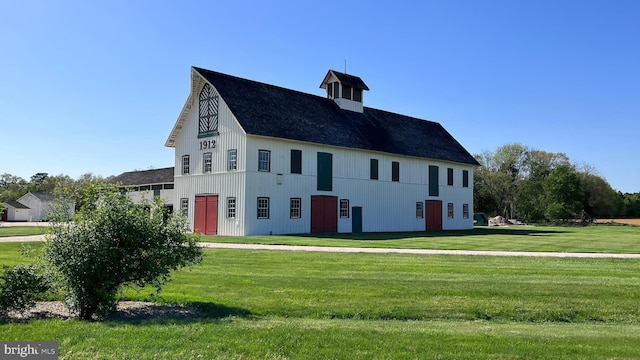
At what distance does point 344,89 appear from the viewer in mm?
42062

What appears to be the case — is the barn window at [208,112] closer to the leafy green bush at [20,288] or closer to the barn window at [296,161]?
the barn window at [296,161]

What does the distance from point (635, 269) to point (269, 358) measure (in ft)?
43.7

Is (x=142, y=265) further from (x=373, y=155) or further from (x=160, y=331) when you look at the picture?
(x=373, y=155)

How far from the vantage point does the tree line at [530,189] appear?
2808 inches

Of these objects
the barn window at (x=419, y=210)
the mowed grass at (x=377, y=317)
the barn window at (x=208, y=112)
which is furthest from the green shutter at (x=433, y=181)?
the mowed grass at (x=377, y=317)

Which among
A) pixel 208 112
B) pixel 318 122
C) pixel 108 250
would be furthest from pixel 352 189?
pixel 108 250

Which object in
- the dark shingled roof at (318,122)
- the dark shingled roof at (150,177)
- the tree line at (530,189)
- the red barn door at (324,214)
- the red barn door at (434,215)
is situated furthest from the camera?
the tree line at (530,189)

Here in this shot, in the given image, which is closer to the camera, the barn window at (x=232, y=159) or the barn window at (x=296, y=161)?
the barn window at (x=232, y=159)

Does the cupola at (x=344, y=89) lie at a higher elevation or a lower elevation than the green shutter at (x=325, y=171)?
higher

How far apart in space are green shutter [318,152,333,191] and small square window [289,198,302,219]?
76.5 inches

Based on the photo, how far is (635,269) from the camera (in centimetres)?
1554

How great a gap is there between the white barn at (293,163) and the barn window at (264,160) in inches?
2.4

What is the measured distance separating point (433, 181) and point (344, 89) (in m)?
10.9

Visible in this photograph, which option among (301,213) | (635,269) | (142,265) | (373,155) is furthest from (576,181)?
(142,265)
